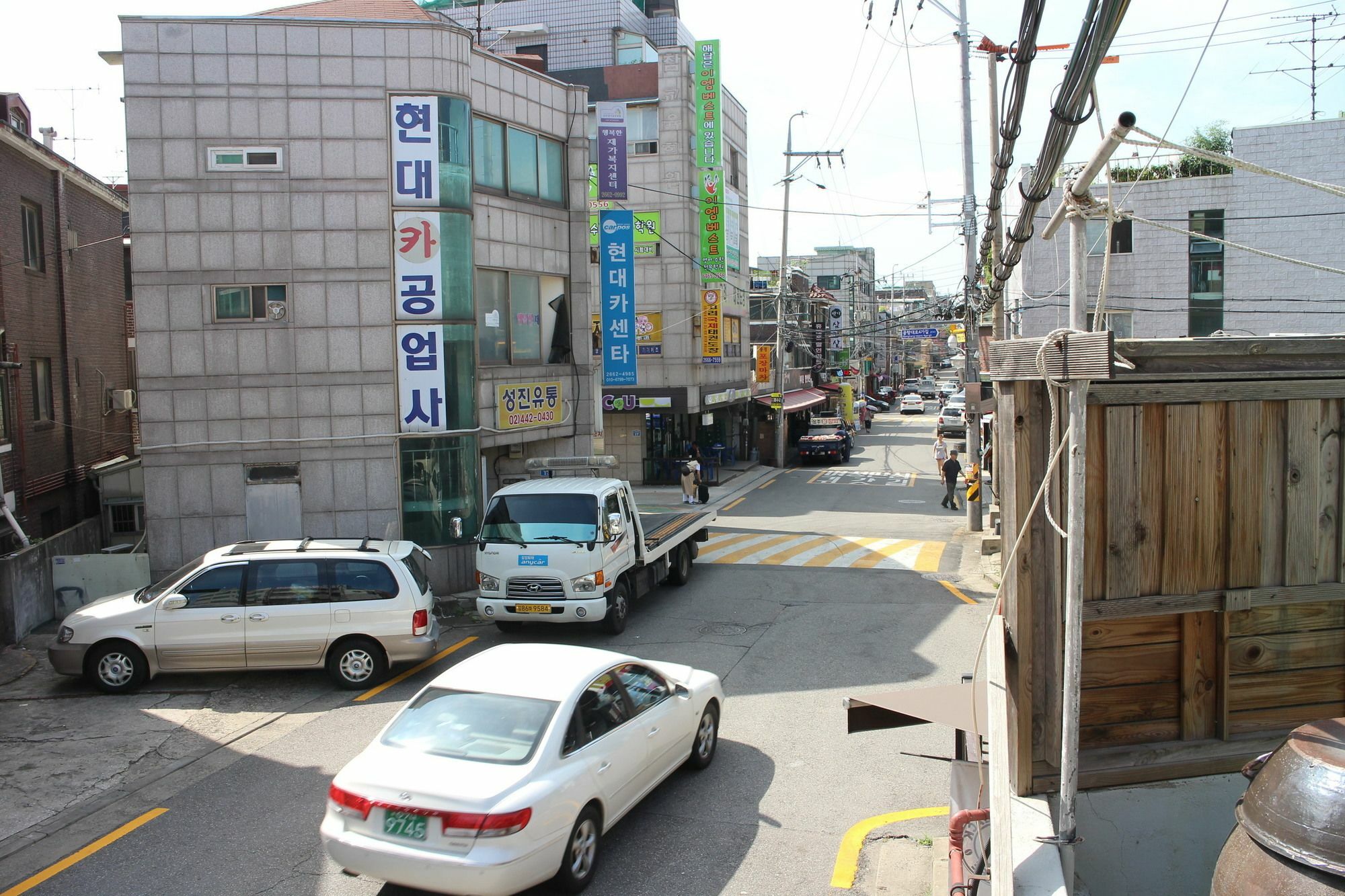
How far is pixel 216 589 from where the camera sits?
39.7 feet

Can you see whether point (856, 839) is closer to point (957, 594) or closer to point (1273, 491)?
point (1273, 491)

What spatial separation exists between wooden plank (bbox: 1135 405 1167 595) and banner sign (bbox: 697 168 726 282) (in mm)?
31534

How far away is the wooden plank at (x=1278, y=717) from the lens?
467cm

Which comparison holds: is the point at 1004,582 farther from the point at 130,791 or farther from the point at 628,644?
the point at 628,644

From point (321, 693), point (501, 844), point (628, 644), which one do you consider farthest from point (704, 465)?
point (501, 844)

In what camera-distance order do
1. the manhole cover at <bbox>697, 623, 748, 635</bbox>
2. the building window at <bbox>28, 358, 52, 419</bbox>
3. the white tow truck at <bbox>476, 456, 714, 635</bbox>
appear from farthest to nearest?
1. the building window at <bbox>28, 358, 52, 419</bbox>
2. the manhole cover at <bbox>697, 623, 748, 635</bbox>
3. the white tow truck at <bbox>476, 456, 714, 635</bbox>

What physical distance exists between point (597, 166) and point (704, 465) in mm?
14503

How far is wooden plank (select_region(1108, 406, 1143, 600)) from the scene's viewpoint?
4.34 meters

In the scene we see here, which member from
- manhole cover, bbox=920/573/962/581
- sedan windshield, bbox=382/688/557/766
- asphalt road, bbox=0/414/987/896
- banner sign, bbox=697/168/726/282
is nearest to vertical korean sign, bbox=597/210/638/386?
manhole cover, bbox=920/573/962/581

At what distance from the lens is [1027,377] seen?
13.9ft

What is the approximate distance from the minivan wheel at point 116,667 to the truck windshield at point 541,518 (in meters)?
4.64

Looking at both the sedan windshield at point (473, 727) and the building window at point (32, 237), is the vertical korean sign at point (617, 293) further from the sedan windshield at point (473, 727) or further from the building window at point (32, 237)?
the sedan windshield at point (473, 727)

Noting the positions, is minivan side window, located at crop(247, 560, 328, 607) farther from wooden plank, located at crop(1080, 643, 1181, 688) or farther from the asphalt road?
wooden plank, located at crop(1080, 643, 1181, 688)

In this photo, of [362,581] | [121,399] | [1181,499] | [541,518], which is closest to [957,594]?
[541,518]
